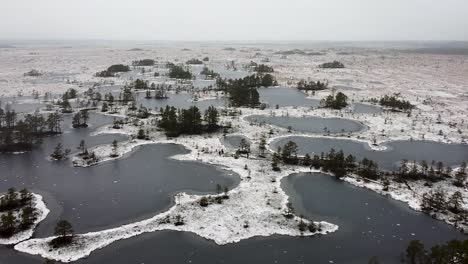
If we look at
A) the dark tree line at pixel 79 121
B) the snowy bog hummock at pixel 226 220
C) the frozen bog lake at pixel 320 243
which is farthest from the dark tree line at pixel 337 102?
the dark tree line at pixel 79 121

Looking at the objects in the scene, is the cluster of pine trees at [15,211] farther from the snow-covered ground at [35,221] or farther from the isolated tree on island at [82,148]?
the isolated tree on island at [82,148]

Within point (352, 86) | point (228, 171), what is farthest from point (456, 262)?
point (352, 86)

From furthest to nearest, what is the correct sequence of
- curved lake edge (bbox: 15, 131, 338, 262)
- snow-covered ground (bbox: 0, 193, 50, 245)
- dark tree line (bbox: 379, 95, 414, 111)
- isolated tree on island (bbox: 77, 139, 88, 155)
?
dark tree line (bbox: 379, 95, 414, 111) → isolated tree on island (bbox: 77, 139, 88, 155) → snow-covered ground (bbox: 0, 193, 50, 245) → curved lake edge (bbox: 15, 131, 338, 262)

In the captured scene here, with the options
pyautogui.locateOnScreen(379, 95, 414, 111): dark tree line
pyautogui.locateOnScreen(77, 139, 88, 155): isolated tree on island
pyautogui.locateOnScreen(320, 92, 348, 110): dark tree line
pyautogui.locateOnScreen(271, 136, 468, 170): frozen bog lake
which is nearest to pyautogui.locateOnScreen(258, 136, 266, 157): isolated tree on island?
pyautogui.locateOnScreen(271, 136, 468, 170): frozen bog lake

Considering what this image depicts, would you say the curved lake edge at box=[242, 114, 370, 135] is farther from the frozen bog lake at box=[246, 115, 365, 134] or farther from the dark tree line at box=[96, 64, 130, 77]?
the dark tree line at box=[96, 64, 130, 77]

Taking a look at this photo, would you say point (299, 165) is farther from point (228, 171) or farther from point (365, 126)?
point (365, 126)

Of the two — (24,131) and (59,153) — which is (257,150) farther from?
(24,131)

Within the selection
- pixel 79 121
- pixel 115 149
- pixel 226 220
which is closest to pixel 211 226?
pixel 226 220
